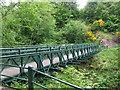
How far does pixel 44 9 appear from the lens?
16828 millimetres

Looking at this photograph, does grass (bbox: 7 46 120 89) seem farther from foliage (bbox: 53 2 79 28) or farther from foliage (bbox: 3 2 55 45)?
foliage (bbox: 53 2 79 28)

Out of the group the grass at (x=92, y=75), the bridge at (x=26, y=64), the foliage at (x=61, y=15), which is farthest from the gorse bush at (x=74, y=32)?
the bridge at (x=26, y=64)

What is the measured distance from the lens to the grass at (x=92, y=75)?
4.49 metres

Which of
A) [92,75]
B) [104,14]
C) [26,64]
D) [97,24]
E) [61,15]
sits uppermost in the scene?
[104,14]

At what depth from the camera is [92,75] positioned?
788cm

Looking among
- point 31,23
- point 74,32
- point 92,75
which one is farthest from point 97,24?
point 92,75

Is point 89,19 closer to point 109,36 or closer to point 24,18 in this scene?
point 109,36

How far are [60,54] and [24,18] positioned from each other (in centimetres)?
A: 737

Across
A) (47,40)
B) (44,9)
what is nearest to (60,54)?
(47,40)

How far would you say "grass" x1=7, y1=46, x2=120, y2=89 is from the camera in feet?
14.7

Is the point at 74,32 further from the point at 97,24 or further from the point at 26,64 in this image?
the point at 26,64

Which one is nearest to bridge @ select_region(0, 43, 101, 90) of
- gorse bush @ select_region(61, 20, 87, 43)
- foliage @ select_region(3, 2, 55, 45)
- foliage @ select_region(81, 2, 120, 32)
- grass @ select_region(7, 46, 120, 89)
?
grass @ select_region(7, 46, 120, 89)

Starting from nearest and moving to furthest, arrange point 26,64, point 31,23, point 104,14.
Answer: point 26,64 → point 31,23 → point 104,14

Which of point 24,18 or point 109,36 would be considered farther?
point 109,36
